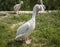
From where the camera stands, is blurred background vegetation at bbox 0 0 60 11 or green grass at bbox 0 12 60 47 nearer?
green grass at bbox 0 12 60 47

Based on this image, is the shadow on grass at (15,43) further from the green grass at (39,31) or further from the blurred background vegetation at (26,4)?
the blurred background vegetation at (26,4)

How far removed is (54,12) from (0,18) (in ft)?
6.23

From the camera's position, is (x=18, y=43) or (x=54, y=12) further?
(x=54, y=12)

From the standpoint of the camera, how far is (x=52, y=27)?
26.8 ft

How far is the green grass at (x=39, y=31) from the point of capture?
7.02 m

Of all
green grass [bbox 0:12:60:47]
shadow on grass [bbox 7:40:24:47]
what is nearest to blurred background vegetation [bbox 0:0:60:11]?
green grass [bbox 0:12:60:47]

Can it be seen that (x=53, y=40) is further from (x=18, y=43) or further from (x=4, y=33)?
(x=4, y=33)

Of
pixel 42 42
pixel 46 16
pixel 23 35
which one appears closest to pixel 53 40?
pixel 42 42

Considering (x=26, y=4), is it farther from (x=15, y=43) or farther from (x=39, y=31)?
(x=15, y=43)

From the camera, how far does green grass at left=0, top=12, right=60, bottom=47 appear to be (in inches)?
276

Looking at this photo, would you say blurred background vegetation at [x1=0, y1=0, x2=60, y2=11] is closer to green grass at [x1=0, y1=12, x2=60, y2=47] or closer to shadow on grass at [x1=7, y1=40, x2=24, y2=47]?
green grass at [x1=0, y1=12, x2=60, y2=47]

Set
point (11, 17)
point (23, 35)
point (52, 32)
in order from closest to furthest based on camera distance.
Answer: point (23, 35)
point (52, 32)
point (11, 17)

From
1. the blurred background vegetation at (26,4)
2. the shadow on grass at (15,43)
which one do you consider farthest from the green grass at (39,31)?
the blurred background vegetation at (26,4)

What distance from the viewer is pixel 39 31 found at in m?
7.88
